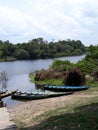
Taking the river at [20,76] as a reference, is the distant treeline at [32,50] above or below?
above

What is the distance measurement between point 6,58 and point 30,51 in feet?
43.1

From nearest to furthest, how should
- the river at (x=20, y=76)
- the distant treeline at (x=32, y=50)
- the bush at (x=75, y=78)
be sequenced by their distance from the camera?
the bush at (x=75, y=78)
the river at (x=20, y=76)
the distant treeline at (x=32, y=50)

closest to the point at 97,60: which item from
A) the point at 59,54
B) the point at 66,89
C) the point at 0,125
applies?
the point at 66,89

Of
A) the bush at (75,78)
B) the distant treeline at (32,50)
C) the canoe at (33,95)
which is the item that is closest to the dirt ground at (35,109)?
the canoe at (33,95)

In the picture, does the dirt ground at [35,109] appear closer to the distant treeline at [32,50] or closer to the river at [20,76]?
the river at [20,76]

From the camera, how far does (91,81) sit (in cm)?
4188

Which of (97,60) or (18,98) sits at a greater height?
(97,60)

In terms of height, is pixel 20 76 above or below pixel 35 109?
below

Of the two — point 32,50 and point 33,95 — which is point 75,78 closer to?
point 33,95

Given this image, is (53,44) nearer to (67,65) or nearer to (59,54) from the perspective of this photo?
(59,54)

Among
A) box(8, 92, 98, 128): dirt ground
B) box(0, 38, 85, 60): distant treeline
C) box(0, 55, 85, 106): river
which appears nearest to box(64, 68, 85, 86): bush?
box(0, 55, 85, 106): river

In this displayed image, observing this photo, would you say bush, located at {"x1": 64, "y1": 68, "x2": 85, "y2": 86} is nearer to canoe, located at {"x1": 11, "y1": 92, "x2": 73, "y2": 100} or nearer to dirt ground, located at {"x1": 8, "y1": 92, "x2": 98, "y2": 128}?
canoe, located at {"x1": 11, "y1": 92, "x2": 73, "y2": 100}

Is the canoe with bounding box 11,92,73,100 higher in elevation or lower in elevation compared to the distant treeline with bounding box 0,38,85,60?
lower

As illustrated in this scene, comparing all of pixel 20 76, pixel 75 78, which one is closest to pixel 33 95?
pixel 75 78
